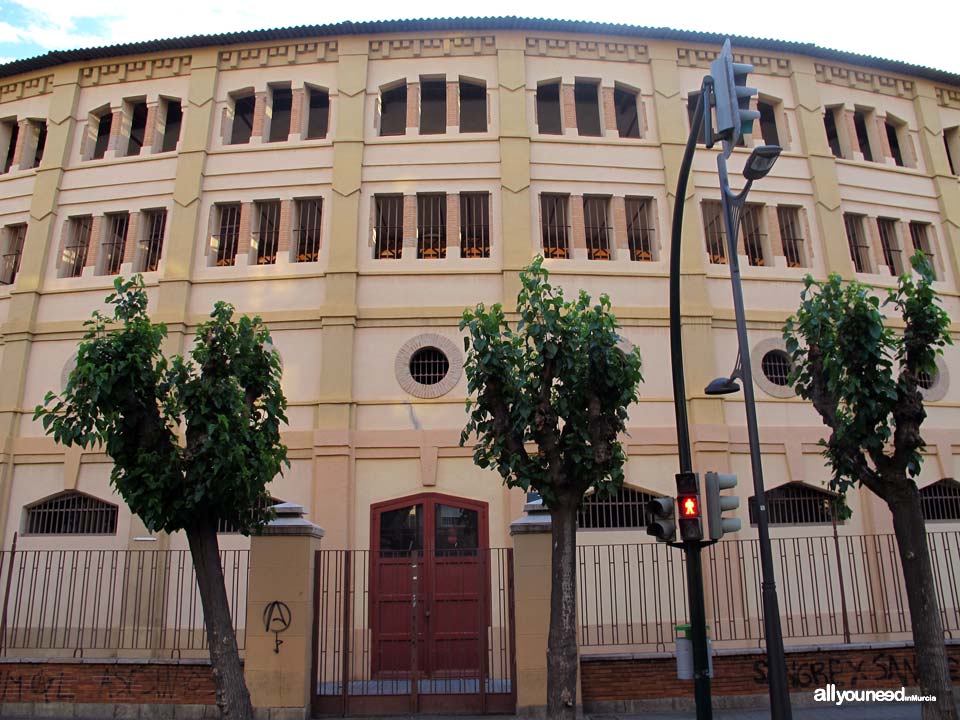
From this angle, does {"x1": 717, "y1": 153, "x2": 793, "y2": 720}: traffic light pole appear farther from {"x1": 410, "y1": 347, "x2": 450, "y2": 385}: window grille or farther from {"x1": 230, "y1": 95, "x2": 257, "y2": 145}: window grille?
{"x1": 230, "y1": 95, "x2": 257, "y2": 145}: window grille

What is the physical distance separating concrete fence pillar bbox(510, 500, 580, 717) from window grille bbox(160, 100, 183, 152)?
1484 cm

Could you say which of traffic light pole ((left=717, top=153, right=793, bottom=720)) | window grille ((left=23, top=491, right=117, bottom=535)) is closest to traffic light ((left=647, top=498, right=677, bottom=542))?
traffic light pole ((left=717, top=153, right=793, bottom=720))

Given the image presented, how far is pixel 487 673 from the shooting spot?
39.6 ft

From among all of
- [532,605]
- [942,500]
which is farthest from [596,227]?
[942,500]

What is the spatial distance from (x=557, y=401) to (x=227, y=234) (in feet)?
38.7

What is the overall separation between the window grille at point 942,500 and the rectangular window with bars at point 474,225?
1213cm

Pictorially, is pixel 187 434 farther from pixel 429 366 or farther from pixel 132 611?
pixel 132 611

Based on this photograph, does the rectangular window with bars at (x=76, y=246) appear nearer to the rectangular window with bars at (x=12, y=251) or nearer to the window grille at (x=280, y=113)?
the rectangular window with bars at (x=12, y=251)

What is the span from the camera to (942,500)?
57.5 feet

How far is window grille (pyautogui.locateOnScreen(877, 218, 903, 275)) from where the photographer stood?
19562mm

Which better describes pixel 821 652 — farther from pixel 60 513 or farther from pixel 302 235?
pixel 60 513

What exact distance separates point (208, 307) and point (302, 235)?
2.90 meters

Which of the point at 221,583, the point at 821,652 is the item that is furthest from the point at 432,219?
the point at 821,652

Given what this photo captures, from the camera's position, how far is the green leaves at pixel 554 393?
1029cm
